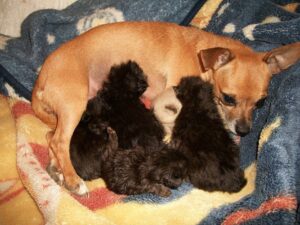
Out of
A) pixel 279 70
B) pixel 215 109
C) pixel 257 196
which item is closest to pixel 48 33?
pixel 215 109

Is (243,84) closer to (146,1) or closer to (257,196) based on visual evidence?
(257,196)

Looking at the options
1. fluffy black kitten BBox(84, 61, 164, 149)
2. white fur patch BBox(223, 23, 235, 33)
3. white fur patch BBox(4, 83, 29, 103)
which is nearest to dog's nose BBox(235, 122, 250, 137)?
fluffy black kitten BBox(84, 61, 164, 149)

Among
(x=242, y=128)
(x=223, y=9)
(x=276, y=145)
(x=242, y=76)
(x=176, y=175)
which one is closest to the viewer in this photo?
(x=276, y=145)

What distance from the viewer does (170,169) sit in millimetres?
2447

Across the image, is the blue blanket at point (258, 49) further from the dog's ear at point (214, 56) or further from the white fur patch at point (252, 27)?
the dog's ear at point (214, 56)

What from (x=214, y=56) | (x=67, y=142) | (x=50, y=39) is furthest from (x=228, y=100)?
(x=50, y=39)

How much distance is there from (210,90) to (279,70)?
762 mm

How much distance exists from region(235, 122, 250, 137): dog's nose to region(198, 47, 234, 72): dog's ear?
0.55 m

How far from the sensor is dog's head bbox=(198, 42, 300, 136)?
3.02 metres

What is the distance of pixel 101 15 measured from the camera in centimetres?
373

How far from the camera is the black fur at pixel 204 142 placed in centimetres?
241

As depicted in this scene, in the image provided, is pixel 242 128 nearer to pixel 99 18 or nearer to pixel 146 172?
pixel 146 172

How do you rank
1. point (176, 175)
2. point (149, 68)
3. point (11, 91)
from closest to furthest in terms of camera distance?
point (176, 175) < point (11, 91) < point (149, 68)

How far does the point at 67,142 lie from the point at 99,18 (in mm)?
1479
